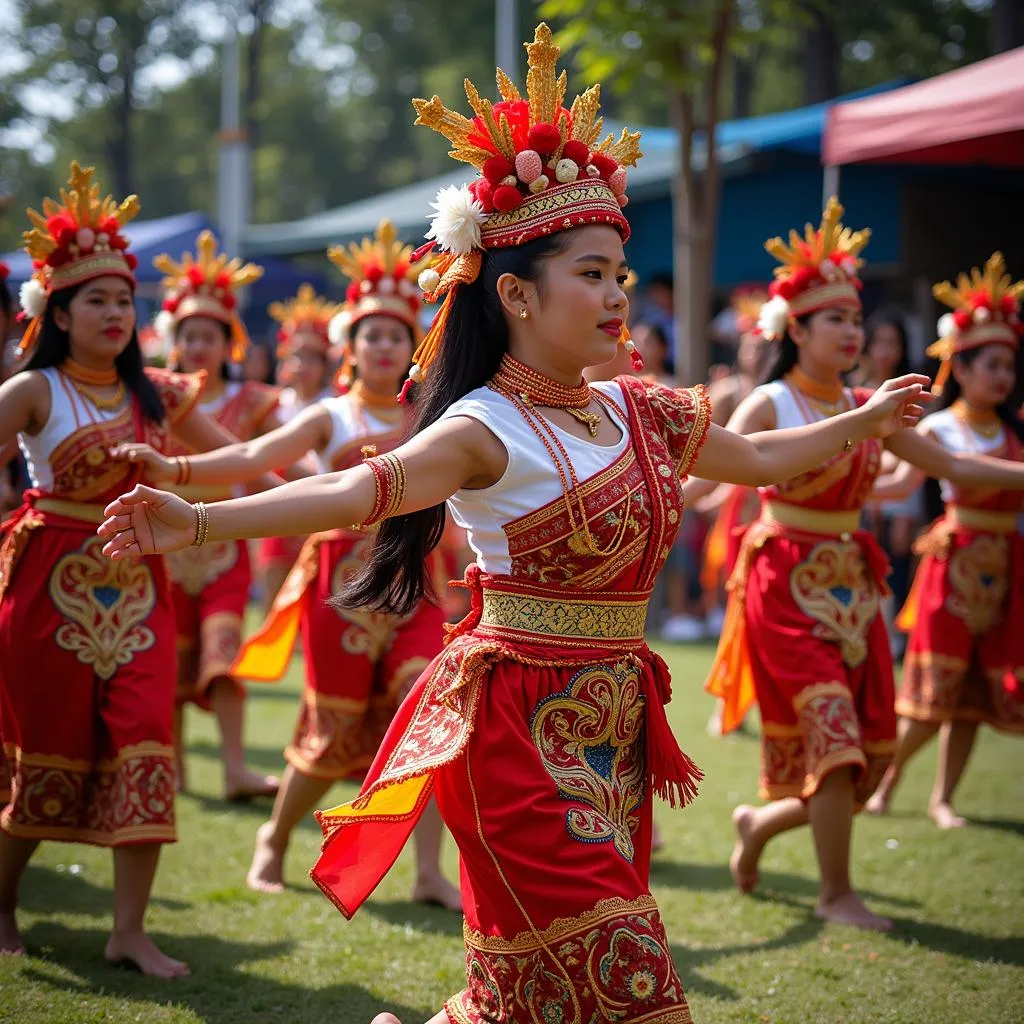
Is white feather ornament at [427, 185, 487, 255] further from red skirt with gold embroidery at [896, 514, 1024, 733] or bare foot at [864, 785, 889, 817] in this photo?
bare foot at [864, 785, 889, 817]

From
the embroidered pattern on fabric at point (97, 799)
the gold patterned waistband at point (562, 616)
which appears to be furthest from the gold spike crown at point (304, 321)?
the gold patterned waistband at point (562, 616)

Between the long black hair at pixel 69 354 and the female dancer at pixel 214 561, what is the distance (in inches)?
74.9

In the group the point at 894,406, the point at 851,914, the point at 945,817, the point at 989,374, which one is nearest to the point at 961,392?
the point at 989,374

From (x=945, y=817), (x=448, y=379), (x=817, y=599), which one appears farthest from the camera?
(x=945, y=817)

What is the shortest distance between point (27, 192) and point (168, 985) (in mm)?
47813

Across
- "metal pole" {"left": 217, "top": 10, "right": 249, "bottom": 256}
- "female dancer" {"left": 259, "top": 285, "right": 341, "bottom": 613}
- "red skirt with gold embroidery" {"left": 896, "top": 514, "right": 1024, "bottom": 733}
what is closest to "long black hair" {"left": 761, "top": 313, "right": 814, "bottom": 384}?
"red skirt with gold embroidery" {"left": 896, "top": 514, "right": 1024, "bottom": 733}

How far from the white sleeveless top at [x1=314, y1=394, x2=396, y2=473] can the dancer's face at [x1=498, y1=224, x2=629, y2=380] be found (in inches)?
92.0

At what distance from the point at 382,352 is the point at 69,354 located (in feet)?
4.63

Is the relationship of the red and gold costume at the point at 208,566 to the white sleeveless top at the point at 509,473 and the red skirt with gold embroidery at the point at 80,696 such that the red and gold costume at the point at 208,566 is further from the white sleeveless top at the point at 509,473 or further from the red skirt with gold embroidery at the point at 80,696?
the white sleeveless top at the point at 509,473

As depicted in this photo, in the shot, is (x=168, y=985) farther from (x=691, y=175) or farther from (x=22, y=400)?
(x=691, y=175)

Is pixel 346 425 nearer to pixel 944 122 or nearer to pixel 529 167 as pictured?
pixel 529 167

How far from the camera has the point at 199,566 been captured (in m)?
7.32

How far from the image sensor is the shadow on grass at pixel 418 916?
513 centimetres

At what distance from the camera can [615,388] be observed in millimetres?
3688
